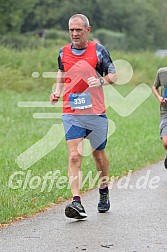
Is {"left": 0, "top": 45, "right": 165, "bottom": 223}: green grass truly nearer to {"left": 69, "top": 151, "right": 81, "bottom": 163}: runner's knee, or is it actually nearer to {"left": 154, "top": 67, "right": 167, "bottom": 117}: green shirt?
{"left": 69, "top": 151, "right": 81, "bottom": 163}: runner's knee

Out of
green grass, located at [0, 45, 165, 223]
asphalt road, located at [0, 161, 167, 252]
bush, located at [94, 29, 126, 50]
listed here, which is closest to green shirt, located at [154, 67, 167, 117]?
green grass, located at [0, 45, 165, 223]

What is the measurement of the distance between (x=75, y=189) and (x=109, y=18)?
228 feet

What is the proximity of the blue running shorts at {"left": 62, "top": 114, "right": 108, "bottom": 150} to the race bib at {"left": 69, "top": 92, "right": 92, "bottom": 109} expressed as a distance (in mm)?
127

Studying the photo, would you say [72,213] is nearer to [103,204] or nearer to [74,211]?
[74,211]

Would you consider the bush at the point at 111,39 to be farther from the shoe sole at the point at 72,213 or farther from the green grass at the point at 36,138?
the shoe sole at the point at 72,213

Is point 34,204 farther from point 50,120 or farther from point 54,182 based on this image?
point 50,120

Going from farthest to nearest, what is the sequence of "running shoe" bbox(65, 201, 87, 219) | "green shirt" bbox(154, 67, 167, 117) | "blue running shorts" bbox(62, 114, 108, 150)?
"green shirt" bbox(154, 67, 167, 117) < "blue running shorts" bbox(62, 114, 108, 150) < "running shoe" bbox(65, 201, 87, 219)

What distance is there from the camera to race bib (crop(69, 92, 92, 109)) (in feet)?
27.9

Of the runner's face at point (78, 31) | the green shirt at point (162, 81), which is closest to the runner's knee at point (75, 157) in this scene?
the runner's face at point (78, 31)

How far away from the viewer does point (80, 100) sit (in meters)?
8.52

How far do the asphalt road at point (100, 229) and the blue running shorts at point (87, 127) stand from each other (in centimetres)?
85

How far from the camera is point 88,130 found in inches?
345

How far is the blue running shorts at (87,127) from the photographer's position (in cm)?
862

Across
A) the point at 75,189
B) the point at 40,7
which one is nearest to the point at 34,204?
the point at 75,189
